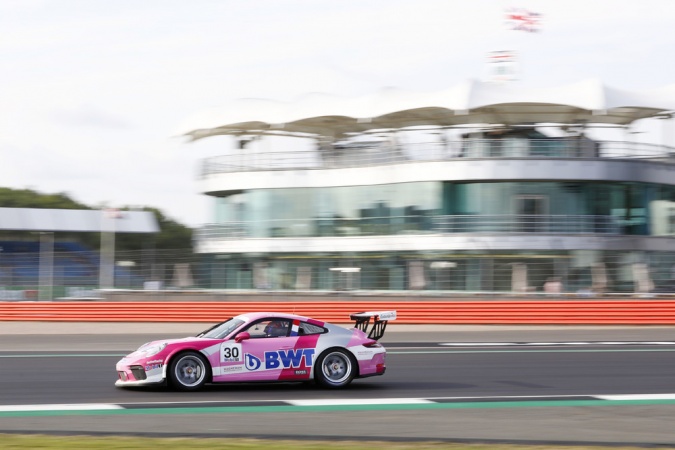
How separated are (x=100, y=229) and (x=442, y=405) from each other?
46.7 metres

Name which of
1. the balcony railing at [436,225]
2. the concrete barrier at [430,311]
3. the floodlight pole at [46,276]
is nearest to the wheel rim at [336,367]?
the concrete barrier at [430,311]

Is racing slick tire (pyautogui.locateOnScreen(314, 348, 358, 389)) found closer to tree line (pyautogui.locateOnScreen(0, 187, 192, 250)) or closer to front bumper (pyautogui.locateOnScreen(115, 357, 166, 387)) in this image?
front bumper (pyautogui.locateOnScreen(115, 357, 166, 387))

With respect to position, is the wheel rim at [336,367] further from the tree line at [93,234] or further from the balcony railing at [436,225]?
the tree line at [93,234]

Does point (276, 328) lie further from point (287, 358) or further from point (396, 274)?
point (396, 274)

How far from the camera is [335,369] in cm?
1395

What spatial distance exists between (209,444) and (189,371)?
4276 millimetres

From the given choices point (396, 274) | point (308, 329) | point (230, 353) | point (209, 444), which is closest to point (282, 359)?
point (308, 329)

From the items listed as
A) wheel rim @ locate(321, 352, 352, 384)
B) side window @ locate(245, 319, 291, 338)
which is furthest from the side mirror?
wheel rim @ locate(321, 352, 352, 384)

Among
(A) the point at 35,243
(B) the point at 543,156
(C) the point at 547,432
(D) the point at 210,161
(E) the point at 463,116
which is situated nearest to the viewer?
(C) the point at 547,432

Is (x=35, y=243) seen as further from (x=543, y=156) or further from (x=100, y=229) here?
(x=543, y=156)

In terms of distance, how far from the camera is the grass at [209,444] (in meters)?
9.19

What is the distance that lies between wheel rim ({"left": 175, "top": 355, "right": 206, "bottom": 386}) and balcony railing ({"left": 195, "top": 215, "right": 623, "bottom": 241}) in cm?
2470

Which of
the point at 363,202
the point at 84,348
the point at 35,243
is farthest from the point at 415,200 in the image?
the point at 35,243

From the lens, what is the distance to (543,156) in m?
37.5
